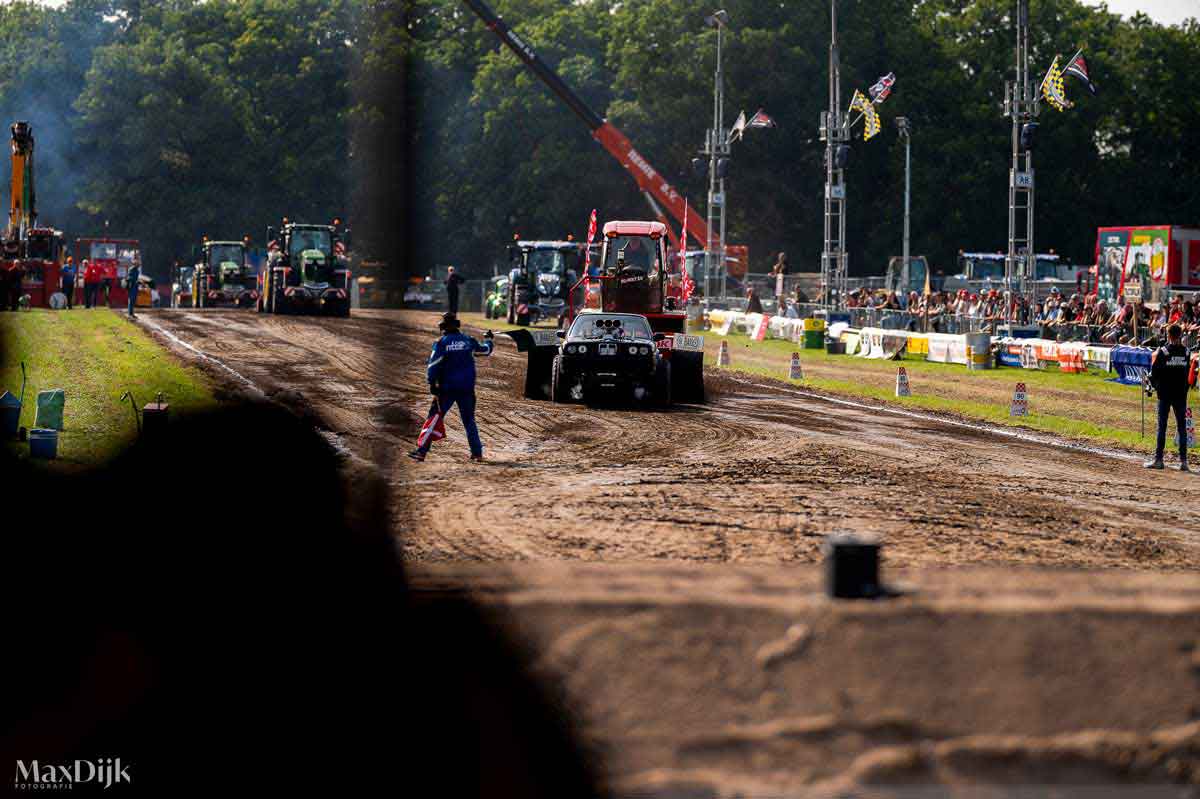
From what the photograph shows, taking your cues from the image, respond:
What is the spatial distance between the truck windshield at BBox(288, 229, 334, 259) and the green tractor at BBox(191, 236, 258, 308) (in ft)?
29.9

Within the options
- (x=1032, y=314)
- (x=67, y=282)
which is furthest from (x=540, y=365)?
(x=67, y=282)

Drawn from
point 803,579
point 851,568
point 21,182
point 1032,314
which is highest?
point 21,182

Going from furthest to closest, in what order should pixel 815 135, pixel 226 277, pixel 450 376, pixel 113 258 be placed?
pixel 815 135
pixel 113 258
pixel 226 277
pixel 450 376

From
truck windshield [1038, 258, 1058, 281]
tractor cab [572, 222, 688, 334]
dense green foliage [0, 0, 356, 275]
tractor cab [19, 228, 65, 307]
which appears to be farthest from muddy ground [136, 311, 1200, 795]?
dense green foliage [0, 0, 356, 275]

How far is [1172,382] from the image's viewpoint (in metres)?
19.8

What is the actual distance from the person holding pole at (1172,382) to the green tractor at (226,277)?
43.9 metres

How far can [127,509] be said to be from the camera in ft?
48.5

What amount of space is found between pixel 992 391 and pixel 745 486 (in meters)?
15.2

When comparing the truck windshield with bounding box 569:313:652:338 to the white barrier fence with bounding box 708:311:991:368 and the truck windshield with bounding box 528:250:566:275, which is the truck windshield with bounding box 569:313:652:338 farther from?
the truck windshield with bounding box 528:250:566:275

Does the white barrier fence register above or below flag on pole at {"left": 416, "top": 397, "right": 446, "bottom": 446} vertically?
above

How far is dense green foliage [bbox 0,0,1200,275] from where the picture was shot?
82.7 meters

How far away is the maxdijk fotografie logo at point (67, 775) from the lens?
251 inches

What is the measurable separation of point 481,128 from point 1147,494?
2905 inches

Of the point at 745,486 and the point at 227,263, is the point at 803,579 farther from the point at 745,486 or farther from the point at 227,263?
the point at 227,263
